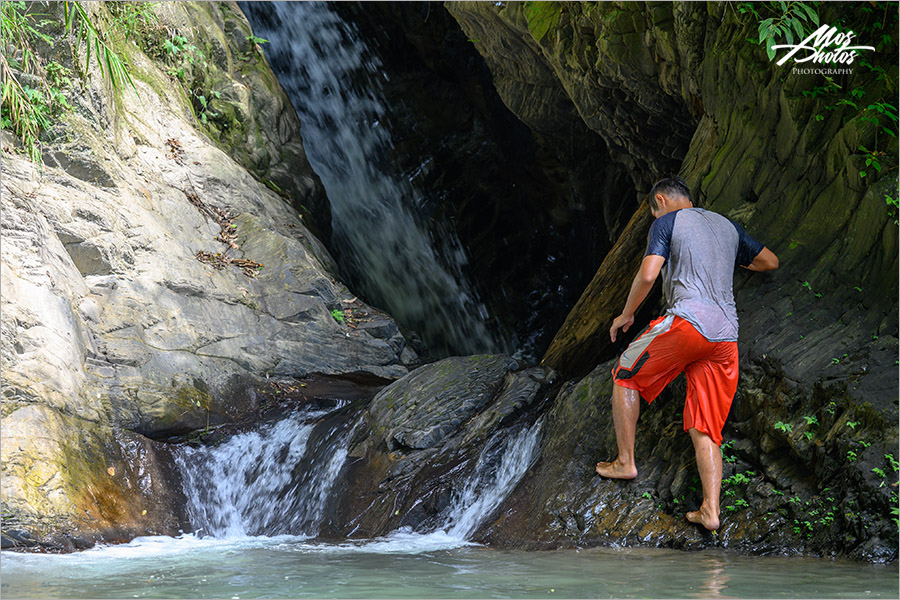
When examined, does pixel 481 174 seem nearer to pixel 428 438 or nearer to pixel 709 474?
pixel 428 438

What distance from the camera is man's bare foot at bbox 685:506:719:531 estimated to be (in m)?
4.66

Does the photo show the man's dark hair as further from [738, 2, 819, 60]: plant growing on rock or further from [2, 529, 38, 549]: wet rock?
[2, 529, 38, 549]: wet rock

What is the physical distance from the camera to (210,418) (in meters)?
7.64

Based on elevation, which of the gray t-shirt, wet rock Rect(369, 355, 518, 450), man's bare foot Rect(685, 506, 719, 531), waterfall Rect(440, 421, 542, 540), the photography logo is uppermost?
the photography logo

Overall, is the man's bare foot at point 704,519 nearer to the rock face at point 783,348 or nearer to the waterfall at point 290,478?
the rock face at point 783,348

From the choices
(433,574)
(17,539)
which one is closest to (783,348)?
(433,574)

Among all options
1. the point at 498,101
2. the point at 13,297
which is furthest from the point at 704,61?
the point at 498,101

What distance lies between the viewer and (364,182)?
14.4 m

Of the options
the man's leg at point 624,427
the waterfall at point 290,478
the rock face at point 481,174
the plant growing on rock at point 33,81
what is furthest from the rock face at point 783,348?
the rock face at point 481,174

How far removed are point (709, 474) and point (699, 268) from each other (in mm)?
1262

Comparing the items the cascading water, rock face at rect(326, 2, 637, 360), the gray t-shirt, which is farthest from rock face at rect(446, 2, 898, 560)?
rock face at rect(326, 2, 637, 360)

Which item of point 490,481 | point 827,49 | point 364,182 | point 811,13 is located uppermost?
point 364,182

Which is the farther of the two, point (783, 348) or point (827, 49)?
point (827, 49)

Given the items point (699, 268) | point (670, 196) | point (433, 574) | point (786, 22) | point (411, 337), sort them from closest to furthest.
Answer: point (433, 574)
point (699, 268)
point (670, 196)
point (786, 22)
point (411, 337)
